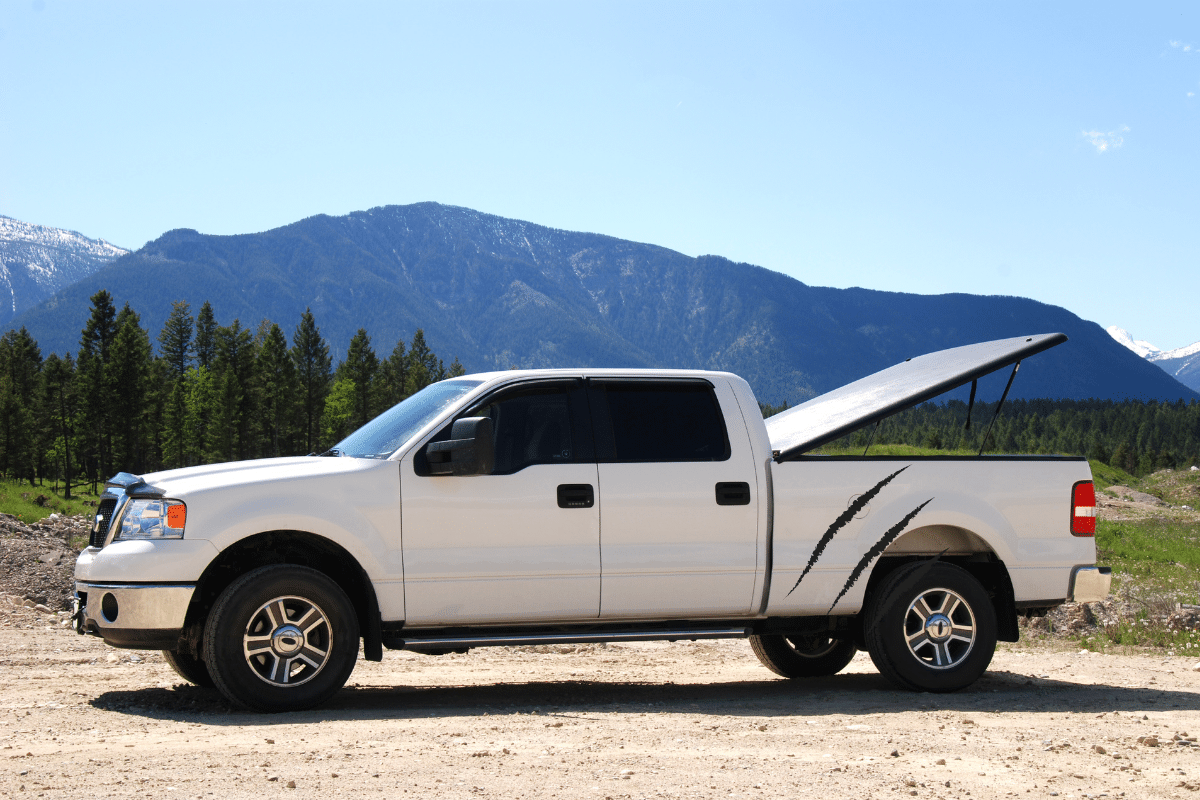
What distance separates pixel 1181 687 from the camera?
327 inches

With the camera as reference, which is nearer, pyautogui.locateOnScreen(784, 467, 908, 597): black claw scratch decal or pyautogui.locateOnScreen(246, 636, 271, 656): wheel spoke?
pyautogui.locateOnScreen(246, 636, 271, 656): wheel spoke

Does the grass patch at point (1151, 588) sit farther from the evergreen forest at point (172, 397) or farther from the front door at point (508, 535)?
the evergreen forest at point (172, 397)

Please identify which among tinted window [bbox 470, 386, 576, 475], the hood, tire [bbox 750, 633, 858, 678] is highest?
tinted window [bbox 470, 386, 576, 475]

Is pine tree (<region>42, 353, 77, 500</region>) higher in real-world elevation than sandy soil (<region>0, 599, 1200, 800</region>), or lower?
higher

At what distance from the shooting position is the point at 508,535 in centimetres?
677

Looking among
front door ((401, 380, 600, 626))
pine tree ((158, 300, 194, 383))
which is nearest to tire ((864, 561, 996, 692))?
front door ((401, 380, 600, 626))

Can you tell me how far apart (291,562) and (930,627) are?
14.4 ft

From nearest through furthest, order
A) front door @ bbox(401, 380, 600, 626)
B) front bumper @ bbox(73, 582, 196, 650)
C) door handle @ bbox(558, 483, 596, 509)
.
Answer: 1. front bumper @ bbox(73, 582, 196, 650)
2. front door @ bbox(401, 380, 600, 626)
3. door handle @ bbox(558, 483, 596, 509)

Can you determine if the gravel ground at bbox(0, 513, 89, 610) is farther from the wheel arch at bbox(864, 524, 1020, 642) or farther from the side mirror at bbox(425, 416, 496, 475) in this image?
the wheel arch at bbox(864, 524, 1020, 642)

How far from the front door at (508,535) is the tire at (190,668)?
186cm

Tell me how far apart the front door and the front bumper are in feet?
4.41

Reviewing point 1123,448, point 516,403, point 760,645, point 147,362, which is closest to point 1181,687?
point 760,645

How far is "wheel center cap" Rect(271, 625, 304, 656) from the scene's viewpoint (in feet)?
21.1

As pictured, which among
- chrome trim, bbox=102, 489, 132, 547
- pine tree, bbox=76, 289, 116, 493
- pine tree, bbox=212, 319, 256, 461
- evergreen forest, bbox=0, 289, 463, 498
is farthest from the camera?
pine tree, bbox=212, 319, 256, 461
